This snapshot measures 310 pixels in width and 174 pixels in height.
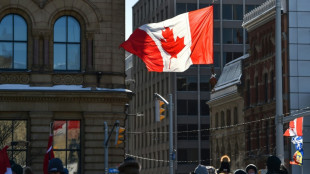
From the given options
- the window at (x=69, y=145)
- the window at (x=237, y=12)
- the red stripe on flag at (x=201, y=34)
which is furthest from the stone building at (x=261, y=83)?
the red stripe on flag at (x=201, y=34)

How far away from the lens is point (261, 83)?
85.7 m

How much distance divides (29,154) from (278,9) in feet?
59.0

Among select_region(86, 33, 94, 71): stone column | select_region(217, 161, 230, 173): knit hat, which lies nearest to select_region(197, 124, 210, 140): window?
select_region(86, 33, 94, 71): stone column

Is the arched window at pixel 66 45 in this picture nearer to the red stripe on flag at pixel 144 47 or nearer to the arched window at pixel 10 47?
the arched window at pixel 10 47

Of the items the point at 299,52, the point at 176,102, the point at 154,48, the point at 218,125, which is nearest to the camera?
the point at 154,48

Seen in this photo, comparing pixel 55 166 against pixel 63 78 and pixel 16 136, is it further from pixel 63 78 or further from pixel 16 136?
pixel 16 136

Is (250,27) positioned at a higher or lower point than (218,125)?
higher

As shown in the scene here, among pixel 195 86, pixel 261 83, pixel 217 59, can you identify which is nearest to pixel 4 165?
pixel 261 83

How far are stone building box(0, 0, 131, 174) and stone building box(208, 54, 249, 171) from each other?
45484 mm

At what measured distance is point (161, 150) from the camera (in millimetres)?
122438

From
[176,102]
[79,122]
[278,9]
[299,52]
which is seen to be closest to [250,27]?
[299,52]

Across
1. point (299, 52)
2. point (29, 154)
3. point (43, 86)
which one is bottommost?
point (29, 154)

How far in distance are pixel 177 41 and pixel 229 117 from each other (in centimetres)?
6997

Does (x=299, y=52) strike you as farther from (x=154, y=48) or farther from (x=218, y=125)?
(x=154, y=48)
